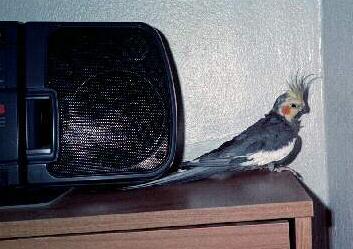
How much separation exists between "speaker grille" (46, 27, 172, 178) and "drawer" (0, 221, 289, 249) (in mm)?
102

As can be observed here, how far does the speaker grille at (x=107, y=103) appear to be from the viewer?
50 centimetres

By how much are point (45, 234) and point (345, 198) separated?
1.60ft

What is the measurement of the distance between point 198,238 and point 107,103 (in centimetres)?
21

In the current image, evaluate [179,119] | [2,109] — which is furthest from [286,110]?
[2,109]

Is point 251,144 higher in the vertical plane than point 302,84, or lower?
lower

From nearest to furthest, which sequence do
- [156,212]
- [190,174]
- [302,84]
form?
[156,212]
[190,174]
[302,84]

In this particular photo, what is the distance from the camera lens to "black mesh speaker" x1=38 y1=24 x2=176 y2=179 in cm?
50

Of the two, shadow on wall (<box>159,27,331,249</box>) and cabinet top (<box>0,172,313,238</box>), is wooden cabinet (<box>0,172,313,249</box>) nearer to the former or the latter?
cabinet top (<box>0,172,313,238</box>)

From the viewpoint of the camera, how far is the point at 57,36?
1.68ft

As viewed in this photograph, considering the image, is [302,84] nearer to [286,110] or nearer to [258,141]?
[286,110]

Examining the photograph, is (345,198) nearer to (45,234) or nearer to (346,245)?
(346,245)

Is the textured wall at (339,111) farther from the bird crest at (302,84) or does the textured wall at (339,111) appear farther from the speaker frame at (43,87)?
the speaker frame at (43,87)

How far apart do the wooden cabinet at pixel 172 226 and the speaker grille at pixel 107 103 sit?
3.1 inches

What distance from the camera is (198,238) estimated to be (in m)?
0.43
